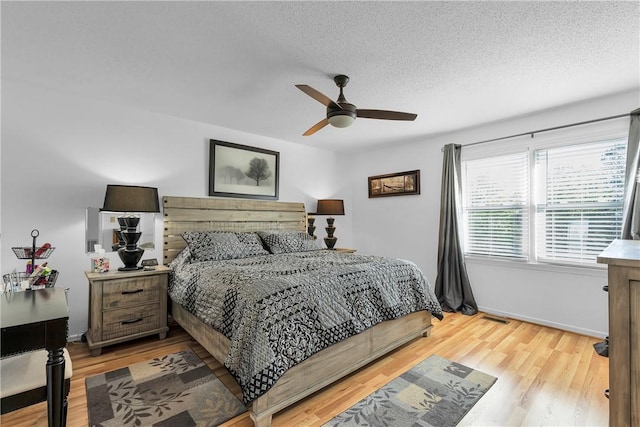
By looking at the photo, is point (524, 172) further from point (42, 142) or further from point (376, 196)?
point (42, 142)

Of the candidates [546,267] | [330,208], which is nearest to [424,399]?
[546,267]

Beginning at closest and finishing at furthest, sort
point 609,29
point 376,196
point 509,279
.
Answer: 1. point 609,29
2. point 509,279
3. point 376,196

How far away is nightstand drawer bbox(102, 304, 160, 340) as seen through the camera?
2615 millimetres

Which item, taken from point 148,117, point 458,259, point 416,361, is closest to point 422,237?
point 458,259

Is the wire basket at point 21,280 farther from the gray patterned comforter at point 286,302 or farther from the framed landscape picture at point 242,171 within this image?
the framed landscape picture at point 242,171

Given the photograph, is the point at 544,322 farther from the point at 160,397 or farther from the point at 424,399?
the point at 160,397

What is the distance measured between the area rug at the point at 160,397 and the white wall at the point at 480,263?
130 inches

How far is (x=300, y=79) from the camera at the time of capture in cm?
253

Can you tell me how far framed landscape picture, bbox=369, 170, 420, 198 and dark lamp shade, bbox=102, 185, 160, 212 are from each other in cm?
334

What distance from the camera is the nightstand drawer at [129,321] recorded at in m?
2.62

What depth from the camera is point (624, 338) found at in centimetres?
122

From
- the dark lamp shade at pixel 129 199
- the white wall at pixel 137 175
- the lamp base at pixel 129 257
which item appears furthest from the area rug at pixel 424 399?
the dark lamp shade at pixel 129 199

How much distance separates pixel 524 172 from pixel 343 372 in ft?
10.2

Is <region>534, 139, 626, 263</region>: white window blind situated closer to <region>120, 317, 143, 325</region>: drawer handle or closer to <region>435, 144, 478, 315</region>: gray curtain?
<region>435, 144, 478, 315</region>: gray curtain
